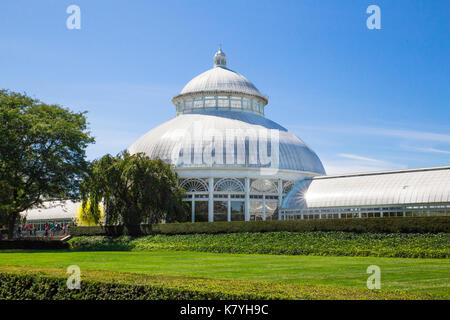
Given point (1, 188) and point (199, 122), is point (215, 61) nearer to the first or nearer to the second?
point (199, 122)

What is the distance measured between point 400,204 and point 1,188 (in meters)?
33.7

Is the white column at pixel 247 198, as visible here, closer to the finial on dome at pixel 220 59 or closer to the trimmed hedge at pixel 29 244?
the trimmed hedge at pixel 29 244

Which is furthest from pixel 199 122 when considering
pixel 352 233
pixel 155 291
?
pixel 155 291

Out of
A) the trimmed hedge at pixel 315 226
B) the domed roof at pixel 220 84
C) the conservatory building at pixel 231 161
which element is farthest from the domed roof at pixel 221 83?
the trimmed hedge at pixel 315 226

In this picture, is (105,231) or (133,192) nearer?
(133,192)

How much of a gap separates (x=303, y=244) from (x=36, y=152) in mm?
22544

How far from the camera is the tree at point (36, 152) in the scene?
126ft

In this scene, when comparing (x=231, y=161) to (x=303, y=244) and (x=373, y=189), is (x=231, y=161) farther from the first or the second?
(x=303, y=244)

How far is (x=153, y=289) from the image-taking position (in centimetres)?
1062

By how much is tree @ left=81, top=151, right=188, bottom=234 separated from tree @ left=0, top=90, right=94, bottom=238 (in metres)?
3.06

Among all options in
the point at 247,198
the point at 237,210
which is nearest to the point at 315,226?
the point at 247,198

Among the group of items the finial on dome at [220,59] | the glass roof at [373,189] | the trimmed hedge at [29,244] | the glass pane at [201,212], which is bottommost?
the trimmed hedge at [29,244]

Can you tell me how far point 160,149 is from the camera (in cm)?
5541

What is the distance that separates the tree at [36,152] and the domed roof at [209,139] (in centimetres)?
1307
